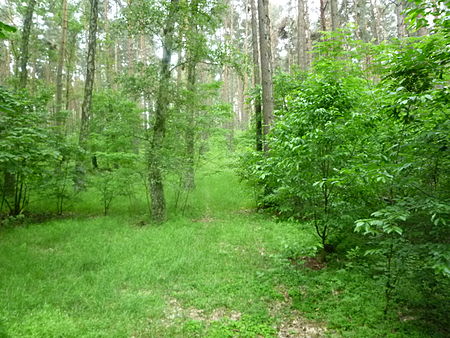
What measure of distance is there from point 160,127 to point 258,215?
185 inches

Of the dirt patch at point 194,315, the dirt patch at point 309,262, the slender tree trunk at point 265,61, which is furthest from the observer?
the slender tree trunk at point 265,61

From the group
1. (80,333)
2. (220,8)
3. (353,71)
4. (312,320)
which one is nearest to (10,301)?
(80,333)

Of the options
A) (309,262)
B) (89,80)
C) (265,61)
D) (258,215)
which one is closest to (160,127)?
(265,61)

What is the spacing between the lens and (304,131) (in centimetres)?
516

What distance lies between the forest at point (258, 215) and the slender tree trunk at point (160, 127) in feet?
0.16

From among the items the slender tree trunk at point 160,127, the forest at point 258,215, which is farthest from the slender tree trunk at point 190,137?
the slender tree trunk at point 160,127

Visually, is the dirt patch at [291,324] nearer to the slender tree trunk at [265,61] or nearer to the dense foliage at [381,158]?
the dense foliage at [381,158]

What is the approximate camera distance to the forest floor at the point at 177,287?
3.88m

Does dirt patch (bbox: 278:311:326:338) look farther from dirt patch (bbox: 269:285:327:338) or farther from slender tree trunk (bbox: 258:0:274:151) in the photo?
slender tree trunk (bbox: 258:0:274:151)

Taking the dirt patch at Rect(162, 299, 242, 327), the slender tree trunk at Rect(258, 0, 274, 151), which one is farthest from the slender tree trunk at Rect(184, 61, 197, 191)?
the dirt patch at Rect(162, 299, 242, 327)

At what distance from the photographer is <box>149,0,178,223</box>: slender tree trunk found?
8684 millimetres

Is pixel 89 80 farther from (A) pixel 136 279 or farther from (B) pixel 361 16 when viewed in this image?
(B) pixel 361 16

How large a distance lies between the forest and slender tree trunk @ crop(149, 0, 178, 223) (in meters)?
Result: 0.05

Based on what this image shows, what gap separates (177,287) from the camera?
16.8 ft
